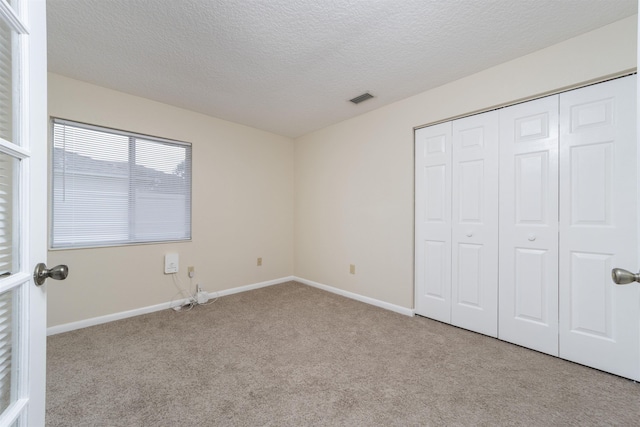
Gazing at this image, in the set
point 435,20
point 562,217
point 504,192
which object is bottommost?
point 562,217

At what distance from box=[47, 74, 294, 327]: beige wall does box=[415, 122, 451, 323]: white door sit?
Answer: 7.03 feet

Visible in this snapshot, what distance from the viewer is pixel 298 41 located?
195cm

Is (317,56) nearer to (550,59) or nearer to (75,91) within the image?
(550,59)

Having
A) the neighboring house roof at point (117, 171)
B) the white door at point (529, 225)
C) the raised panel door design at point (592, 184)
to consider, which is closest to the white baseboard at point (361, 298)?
the white door at point (529, 225)

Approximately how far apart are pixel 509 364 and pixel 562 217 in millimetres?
1156

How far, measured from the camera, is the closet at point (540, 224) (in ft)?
5.88

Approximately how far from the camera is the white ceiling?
1660mm

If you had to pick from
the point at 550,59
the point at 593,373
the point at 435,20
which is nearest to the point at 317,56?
the point at 435,20

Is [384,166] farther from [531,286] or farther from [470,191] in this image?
[531,286]

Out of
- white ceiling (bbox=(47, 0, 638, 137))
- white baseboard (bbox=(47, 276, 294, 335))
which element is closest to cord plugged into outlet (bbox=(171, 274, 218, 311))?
white baseboard (bbox=(47, 276, 294, 335))

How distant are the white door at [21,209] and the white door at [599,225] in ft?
9.48

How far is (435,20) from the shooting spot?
1763mm

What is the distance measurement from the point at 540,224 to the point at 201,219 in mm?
3451

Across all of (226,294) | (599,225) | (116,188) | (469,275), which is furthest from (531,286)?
(116,188)
